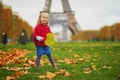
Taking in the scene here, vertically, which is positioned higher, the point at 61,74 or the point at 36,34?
the point at 36,34

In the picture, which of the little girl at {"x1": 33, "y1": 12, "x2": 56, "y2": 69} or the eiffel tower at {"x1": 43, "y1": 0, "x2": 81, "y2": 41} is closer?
the little girl at {"x1": 33, "y1": 12, "x2": 56, "y2": 69}

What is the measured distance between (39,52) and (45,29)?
0.58 meters

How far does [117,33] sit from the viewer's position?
7581 centimetres

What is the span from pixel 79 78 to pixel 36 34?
1838 mm

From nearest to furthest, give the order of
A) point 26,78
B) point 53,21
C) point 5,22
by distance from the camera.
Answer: point 26,78 < point 5,22 < point 53,21

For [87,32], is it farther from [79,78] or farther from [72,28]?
[79,78]

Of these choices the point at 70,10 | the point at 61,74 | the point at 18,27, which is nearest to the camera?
the point at 61,74

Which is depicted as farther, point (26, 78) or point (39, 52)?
point (39, 52)

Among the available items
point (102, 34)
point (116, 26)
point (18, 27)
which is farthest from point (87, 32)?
point (18, 27)

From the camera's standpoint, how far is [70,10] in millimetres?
74188

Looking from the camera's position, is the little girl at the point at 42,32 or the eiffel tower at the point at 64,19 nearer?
the little girl at the point at 42,32

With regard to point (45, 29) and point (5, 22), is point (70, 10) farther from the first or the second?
point (45, 29)

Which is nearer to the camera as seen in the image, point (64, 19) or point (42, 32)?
point (42, 32)

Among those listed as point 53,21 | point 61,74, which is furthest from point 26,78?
point 53,21
